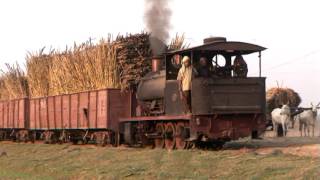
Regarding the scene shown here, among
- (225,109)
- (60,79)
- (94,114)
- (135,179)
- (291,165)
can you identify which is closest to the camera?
(291,165)

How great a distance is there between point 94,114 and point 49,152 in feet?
8.70

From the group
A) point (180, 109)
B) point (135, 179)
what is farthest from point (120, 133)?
point (135, 179)

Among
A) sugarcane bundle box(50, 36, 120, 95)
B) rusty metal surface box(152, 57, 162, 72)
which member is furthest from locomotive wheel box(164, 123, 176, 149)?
sugarcane bundle box(50, 36, 120, 95)

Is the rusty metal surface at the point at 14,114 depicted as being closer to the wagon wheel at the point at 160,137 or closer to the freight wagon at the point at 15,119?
the freight wagon at the point at 15,119

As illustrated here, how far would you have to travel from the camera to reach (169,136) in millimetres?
17359

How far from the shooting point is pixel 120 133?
67.8ft

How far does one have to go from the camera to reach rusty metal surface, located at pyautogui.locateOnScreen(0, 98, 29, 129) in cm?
2964

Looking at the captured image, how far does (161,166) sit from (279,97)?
18.3 metres

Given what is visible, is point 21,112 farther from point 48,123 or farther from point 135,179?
point 135,179

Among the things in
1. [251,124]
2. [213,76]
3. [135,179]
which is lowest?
[135,179]

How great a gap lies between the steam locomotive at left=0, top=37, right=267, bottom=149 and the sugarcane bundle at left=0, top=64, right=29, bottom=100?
7.66 meters

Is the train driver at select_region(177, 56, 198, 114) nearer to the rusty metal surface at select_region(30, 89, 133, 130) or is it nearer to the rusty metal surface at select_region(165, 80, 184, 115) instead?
the rusty metal surface at select_region(165, 80, 184, 115)

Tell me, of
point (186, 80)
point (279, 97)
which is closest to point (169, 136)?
point (186, 80)

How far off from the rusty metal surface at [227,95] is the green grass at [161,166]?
62.4 inches
